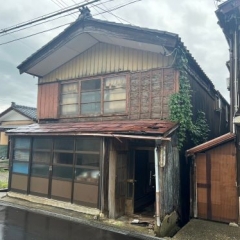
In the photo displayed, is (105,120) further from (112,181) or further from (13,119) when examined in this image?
(13,119)

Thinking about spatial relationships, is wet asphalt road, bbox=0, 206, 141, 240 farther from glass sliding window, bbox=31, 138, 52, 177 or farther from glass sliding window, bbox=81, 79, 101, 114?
glass sliding window, bbox=81, 79, 101, 114

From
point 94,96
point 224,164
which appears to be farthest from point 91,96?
point 224,164

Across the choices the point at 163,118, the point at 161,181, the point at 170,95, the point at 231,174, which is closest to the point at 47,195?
the point at 161,181

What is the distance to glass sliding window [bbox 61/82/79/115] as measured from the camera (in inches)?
445

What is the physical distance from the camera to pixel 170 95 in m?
8.84

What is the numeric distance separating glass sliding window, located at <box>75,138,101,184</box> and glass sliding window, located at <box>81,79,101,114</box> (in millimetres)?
2247

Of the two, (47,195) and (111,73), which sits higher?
(111,73)

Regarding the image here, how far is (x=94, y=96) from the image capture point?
10750 millimetres

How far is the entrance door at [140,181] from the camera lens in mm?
8766

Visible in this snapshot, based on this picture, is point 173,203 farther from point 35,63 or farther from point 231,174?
point 35,63

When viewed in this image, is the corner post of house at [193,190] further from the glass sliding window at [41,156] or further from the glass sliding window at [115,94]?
the glass sliding window at [41,156]

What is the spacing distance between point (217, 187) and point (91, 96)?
6276 mm

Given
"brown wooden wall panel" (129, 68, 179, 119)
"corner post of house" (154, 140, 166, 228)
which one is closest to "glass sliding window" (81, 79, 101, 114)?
"brown wooden wall panel" (129, 68, 179, 119)

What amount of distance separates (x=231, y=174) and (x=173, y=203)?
6.75 ft
